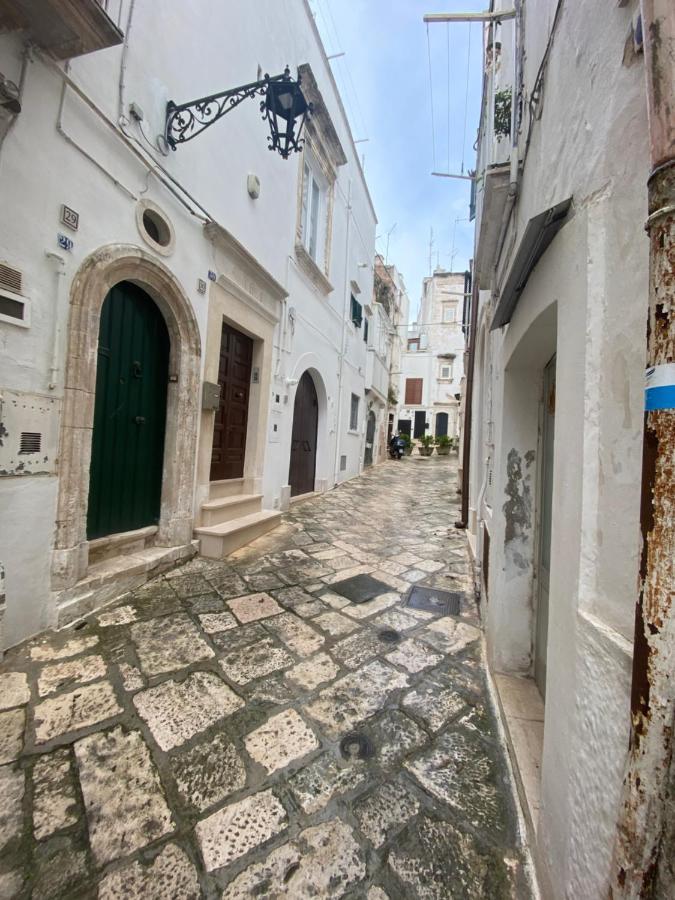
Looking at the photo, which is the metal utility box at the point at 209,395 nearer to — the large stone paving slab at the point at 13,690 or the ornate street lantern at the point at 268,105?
the ornate street lantern at the point at 268,105

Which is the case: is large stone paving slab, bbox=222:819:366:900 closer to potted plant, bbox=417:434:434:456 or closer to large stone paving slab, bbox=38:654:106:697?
large stone paving slab, bbox=38:654:106:697

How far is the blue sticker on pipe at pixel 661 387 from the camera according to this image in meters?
0.70

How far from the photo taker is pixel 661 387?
71 cm

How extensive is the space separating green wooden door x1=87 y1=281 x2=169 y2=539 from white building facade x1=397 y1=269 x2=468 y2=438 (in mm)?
24447

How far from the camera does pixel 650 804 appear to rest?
2.31 ft

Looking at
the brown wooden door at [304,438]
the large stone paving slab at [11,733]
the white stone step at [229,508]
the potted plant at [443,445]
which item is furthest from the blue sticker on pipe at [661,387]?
the potted plant at [443,445]

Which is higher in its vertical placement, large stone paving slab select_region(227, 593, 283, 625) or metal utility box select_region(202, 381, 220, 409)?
metal utility box select_region(202, 381, 220, 409)

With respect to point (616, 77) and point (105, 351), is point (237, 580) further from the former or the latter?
point (616, 77)

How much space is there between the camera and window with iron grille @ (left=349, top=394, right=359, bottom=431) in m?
11.2

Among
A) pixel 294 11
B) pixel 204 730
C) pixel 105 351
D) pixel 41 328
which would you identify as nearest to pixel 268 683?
pixel 204 730

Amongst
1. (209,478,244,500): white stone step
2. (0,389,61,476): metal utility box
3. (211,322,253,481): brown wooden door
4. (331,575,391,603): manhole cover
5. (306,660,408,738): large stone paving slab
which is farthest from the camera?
(211,322,253,481): brown wooden door

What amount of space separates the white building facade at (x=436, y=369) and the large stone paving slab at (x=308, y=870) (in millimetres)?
26235

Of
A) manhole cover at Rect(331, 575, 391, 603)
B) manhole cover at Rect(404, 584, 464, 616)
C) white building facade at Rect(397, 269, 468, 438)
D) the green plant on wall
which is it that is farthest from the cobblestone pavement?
white building facade at Rect(397, 269, 468, 438)

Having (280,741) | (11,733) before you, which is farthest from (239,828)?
(11,733)
